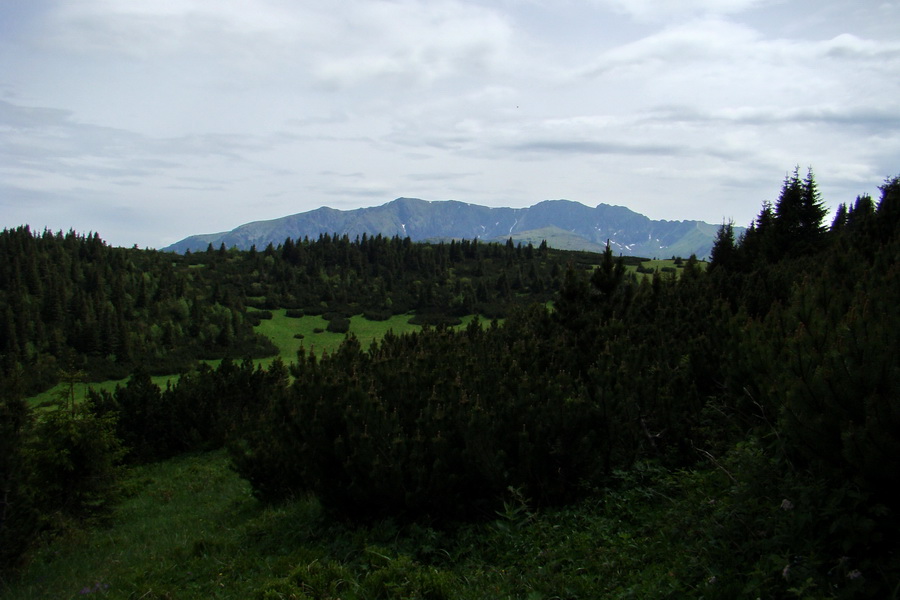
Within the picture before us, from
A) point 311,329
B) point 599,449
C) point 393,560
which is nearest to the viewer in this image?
point 393,560

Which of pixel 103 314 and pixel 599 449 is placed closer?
pixel 599 449

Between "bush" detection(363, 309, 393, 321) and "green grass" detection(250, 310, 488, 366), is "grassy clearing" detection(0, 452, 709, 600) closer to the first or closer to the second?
"green grass" detection(250, 310, 488, 366)

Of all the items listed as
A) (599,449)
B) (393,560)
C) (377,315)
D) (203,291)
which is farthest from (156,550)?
(203,291)

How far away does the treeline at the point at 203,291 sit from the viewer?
2315 inches

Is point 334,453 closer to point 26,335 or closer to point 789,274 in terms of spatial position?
point 789,274

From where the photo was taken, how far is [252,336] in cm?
6381

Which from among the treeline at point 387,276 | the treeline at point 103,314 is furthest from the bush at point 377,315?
the treeline at point 103,314

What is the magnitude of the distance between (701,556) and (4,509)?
33.5 feet

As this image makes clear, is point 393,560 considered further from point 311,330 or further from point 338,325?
point 311,330

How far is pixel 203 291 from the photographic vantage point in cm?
7638

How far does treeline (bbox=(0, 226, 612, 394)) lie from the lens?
5881 centimetres

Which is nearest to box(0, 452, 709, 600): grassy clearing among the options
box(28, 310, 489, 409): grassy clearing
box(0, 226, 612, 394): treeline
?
box(0, 226, 612, 394): treeline

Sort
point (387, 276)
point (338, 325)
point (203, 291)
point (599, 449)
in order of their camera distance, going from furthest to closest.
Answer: point (387, 276)
point (203, 291)
point (338, 325)
point (599, 449)

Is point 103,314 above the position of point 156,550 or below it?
below
